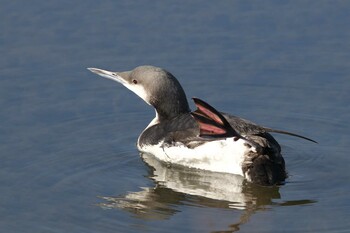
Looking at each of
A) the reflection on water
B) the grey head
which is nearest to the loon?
the grey head

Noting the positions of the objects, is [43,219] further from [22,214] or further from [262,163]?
[262,163]

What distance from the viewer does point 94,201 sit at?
1047 cm

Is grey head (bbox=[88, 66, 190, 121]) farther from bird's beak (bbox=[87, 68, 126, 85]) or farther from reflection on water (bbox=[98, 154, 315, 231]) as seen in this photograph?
reflection on water (bbox=[98, 154, 315, 231])

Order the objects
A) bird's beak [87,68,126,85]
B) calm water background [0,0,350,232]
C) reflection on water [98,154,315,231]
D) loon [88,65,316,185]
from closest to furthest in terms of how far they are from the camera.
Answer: calm water background [0,0,350,232] < reflection on water [98,154,315,231] < loon [88,65,316,185] < bird's beak [87,68,126,85]

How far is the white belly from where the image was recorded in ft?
36.1

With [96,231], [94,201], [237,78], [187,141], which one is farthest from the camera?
[237,78]

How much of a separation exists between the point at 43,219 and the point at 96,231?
1.80 feet

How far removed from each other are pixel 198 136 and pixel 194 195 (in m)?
0.70

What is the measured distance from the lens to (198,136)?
11.2m

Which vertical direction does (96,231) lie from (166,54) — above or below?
below

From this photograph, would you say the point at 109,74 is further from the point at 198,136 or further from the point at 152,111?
the point at 198,136

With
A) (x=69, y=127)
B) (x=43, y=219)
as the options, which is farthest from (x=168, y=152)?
(x=43, y=219)

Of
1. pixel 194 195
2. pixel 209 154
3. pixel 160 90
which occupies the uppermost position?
pixel 160 90

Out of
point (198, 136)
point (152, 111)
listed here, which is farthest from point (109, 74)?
point (198, 136)
